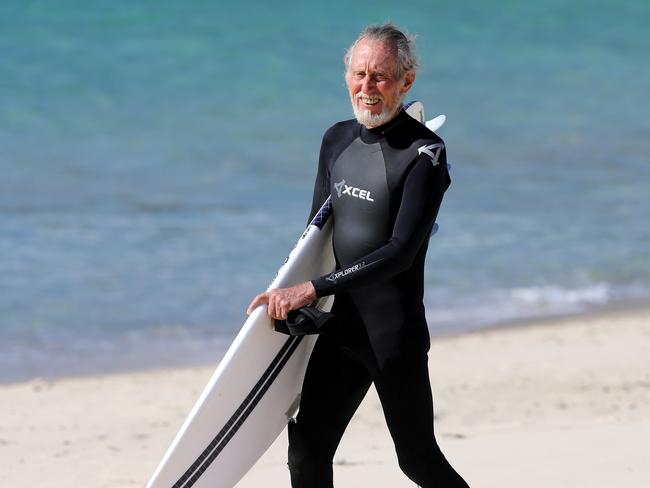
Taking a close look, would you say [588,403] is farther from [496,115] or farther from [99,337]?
[496,115]

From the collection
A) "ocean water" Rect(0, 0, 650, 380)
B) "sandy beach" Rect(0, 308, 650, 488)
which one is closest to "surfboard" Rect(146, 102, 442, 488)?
"sandy beach" Rect(0, 308, 650, 488)

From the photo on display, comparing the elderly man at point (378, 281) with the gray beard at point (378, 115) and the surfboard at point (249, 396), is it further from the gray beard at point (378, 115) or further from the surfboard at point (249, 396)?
the surfboard at point (249, 396)

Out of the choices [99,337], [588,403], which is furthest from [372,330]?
[99,337]

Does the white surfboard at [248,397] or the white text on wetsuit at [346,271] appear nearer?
the white text on wetsuit at [346,271]

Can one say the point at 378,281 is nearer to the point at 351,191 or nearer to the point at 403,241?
the point at 403,241

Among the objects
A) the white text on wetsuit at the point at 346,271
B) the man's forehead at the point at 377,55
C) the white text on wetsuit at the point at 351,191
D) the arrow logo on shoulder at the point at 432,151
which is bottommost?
the white text on wetsuit at the point at 346,271

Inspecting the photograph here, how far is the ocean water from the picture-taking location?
777 centimetres

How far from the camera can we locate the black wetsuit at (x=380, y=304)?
3279 millimetres

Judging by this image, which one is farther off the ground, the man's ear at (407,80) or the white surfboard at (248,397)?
the man's ear at (407,80)

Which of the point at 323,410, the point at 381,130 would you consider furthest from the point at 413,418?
the point at 381,130

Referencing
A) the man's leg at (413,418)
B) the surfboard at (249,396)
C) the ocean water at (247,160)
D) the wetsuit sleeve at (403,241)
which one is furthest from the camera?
the ocean water at (247,160)

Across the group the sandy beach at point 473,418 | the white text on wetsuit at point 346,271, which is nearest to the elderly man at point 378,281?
the white text on wetsuit at point 346,271

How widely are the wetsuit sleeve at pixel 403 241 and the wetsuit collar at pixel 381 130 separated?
167 mm

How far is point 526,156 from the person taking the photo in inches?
477
